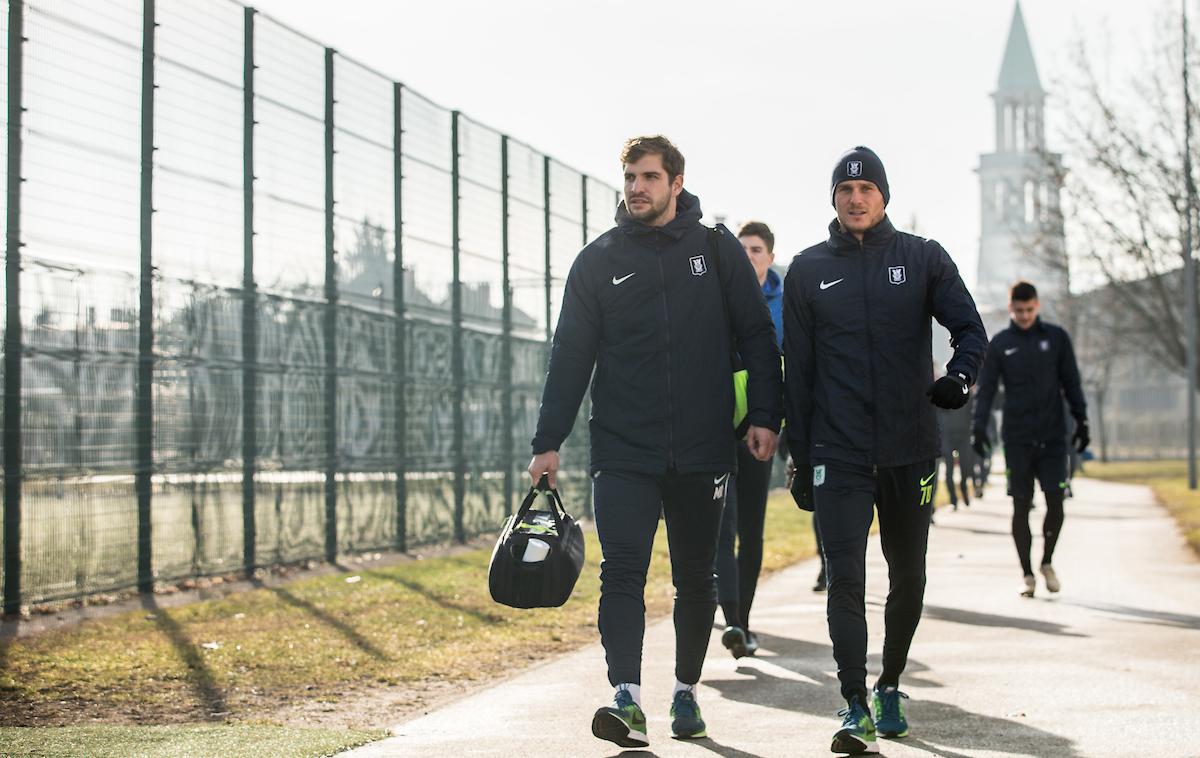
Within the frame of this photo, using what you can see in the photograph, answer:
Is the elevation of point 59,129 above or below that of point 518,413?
above

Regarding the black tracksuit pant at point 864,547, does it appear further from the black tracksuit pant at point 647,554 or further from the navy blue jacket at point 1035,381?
the navy blue jacket at point 1035,381

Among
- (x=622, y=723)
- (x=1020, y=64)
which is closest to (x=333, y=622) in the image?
(x=622, y=723)

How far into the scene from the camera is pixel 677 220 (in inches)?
229

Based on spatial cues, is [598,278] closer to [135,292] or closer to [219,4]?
[135,292]

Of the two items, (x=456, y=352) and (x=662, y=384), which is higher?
(x=456, y=352)

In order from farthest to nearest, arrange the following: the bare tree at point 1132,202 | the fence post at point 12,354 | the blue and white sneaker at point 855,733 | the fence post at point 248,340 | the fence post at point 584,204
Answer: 1. the bare tree at point 1132,202
2. the fence post at point 584,204
3. the fence post at point 248,340
4. the fence post at point 12,354
5. the blue and white sneaker at point 855,733

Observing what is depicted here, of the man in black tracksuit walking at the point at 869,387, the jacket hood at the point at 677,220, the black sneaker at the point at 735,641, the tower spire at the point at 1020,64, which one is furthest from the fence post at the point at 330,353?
the tower spire at the point at 1020,64

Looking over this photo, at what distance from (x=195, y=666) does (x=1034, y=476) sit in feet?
17.1

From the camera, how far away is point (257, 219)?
472 inches

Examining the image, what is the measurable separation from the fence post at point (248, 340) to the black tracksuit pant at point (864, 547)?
6.76 m

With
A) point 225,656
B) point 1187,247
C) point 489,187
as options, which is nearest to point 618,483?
point 225,656

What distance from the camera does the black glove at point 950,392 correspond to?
213 inches

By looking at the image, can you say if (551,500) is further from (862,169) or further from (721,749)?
(862,169)

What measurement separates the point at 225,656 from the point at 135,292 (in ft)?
10.5
